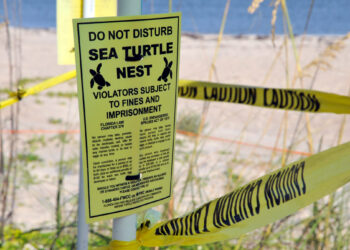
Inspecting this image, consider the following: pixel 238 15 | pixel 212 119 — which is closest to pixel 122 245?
pixel 212 119

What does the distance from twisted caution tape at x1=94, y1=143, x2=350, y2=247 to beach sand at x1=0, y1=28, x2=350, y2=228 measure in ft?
2.90

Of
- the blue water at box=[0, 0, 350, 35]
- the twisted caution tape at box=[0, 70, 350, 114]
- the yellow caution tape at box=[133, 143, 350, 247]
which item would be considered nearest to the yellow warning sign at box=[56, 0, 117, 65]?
the twisted caution tape at box=[0, 70, 350, 114]

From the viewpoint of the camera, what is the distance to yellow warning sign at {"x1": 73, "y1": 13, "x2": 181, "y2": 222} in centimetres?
80

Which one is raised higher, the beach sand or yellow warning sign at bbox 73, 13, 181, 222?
the beach sand

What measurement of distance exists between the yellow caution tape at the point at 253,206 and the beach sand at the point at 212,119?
34.8 inches

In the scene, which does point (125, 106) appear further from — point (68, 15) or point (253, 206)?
point (68, 15)

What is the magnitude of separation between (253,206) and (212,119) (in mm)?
4217

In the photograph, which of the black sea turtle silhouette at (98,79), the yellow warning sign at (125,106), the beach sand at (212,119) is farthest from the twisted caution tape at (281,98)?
the black sea turtle silhouette at (98,79)

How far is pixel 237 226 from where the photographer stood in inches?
37.0

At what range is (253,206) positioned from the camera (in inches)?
36.8

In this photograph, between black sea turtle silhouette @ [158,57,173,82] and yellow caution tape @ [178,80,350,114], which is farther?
yellow caution tape @ [178,80,350,114]

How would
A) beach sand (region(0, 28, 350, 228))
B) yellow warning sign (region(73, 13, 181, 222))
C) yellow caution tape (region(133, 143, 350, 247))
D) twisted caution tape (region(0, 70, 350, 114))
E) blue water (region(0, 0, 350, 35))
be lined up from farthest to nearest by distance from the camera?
blue water (region(0, 0, 350, 35)) < beach sand (region(0, 28, 350, 228)) < twisted caution tape (region(0, 70, 350, 114)) < yellow caution tape (region(133, 143, 350, 247)) < yellow warning sign (region(73, 13, 181, 222))

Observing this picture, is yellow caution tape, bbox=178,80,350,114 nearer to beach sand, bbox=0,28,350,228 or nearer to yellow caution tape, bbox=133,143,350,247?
beach sand, bbox=0,28,350,228

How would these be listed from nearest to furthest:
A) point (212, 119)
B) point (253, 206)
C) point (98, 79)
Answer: point (98, 79)
point (253, 206)
point (212, 119)
